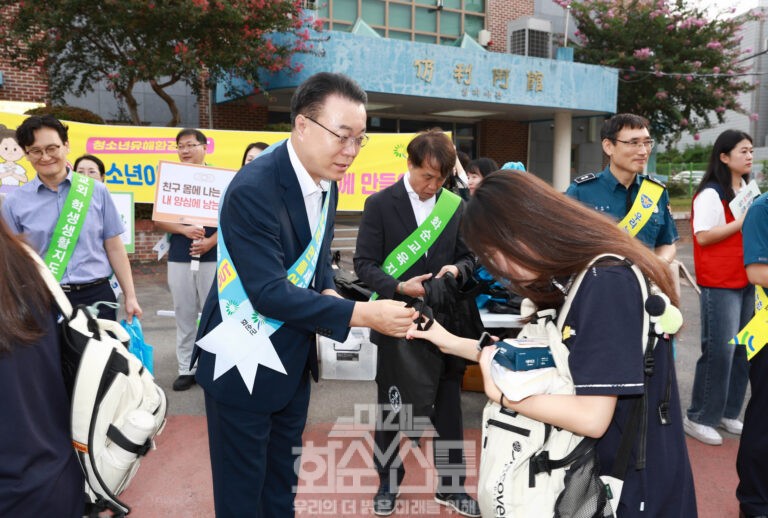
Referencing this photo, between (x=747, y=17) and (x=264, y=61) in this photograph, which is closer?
(x=264, y=61)

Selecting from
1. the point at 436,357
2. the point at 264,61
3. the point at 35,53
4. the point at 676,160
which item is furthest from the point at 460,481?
the point at 676,160

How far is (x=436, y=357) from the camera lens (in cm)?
316

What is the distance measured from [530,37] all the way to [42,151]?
16852mm

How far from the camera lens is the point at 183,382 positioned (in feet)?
16.3

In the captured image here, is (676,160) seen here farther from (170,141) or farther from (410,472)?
(410,472)

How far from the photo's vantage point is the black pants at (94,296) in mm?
3572

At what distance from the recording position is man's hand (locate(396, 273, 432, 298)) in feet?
10.3

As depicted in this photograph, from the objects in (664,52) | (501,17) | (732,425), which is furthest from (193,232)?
(664,52)

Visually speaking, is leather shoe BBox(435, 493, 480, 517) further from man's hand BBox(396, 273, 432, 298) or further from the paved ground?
man's hand BBox(396, 273, 432, 298)

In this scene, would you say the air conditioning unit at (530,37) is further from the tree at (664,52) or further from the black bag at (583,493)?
the black bag at (583,493)

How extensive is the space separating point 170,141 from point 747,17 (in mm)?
18135

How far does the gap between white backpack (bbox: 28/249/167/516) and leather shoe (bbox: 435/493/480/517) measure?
6.85ft

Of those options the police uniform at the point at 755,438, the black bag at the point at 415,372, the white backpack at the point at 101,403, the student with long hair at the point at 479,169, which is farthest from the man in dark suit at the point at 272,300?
the student with long hair at the point at 479,169

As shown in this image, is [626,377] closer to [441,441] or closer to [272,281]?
[272,281]
